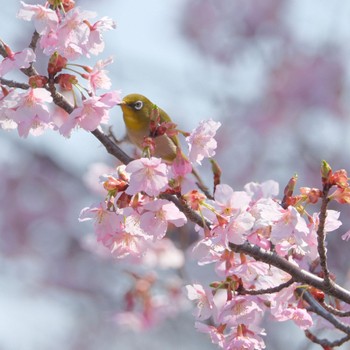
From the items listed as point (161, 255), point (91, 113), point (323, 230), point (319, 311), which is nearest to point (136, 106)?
point (91, 113)

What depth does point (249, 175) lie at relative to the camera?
26.2ft

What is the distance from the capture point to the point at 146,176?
6.40ft

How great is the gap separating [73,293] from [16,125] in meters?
6.61

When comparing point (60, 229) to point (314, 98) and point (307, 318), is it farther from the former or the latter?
point (307, 318)

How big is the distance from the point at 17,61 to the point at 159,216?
0.61 metres

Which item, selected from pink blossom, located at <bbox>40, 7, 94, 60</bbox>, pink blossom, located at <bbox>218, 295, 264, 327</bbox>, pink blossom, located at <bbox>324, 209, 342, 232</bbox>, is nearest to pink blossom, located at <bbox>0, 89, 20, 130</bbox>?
pink blossom, located at <bbox>40, 7, 94, 60</bbox>

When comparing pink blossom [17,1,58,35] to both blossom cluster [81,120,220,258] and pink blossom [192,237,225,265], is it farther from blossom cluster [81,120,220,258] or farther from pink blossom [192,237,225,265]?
pink blossom [192,237,225,265]

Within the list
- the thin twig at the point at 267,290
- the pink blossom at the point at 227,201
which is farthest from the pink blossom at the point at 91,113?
the thin twig at the point at 267,290

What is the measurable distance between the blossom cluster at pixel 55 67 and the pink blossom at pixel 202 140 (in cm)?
26

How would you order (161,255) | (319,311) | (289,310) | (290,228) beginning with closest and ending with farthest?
(290,228), (289,310), (319,311), (161,255)

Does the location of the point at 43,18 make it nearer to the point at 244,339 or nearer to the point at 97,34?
the point at 97,34

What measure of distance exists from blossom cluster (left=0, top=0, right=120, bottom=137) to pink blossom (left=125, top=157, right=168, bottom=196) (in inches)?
10.8

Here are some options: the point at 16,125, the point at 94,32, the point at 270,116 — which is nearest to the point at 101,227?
the point at 16,125

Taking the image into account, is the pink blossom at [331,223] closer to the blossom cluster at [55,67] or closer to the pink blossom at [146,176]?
the pink blossom at [146,176]
